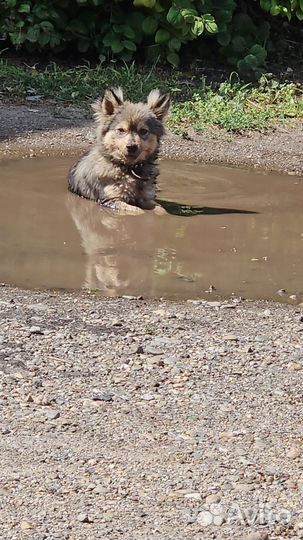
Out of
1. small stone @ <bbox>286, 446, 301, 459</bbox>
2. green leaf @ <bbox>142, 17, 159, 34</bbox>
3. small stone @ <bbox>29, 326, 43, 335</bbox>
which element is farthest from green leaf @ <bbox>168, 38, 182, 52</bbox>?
small stone @ <bbox>286, 446, 301, 459</bbox>

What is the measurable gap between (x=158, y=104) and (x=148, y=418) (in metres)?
5.03

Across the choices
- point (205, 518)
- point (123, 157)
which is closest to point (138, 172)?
point (123, 157)

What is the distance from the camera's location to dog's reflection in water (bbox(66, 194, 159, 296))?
767 cm

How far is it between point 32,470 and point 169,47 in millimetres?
9826

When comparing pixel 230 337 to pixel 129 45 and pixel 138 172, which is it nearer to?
pixel 138 172

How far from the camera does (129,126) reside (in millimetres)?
9680

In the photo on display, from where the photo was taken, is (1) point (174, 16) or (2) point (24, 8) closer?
(1) point (174, 16)

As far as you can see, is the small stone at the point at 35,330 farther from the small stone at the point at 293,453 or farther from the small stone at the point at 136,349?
the small stone at the point at 293,453

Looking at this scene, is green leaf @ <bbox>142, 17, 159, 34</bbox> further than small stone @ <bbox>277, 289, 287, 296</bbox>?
Yes

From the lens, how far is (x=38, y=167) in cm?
1073

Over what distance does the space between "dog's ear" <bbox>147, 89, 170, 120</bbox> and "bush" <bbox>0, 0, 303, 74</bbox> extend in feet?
12.0

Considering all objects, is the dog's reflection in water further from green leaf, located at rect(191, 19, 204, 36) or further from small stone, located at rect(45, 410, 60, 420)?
green leaf, located at rect(191, 19, 204, 36)

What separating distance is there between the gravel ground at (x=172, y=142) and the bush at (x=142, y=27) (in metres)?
1.69

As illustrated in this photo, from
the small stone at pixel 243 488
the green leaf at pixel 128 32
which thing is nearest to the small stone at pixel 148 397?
the small stone at pixel 243 488
